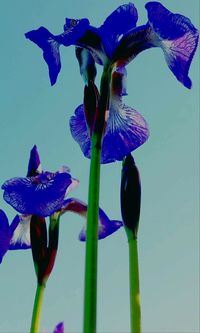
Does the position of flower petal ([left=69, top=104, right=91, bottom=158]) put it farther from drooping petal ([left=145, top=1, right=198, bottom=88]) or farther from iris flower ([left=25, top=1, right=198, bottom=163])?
drooping petal ([left=145, top=1, right=198, bottom=88])

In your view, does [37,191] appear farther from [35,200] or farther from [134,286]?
[134,286]

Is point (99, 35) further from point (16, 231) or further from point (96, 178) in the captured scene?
point (16, 231)

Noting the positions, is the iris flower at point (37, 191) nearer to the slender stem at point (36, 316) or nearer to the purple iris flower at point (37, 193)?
the purple iris flower at point (37, 193)

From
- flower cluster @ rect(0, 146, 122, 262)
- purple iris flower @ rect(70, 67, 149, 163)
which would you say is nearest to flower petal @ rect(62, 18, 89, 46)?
purple iris flower @ rect(70, 67, 149, 163)

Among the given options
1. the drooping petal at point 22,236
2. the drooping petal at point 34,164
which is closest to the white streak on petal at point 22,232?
the drooping petal at point 22,236

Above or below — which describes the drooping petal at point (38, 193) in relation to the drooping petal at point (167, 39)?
below
